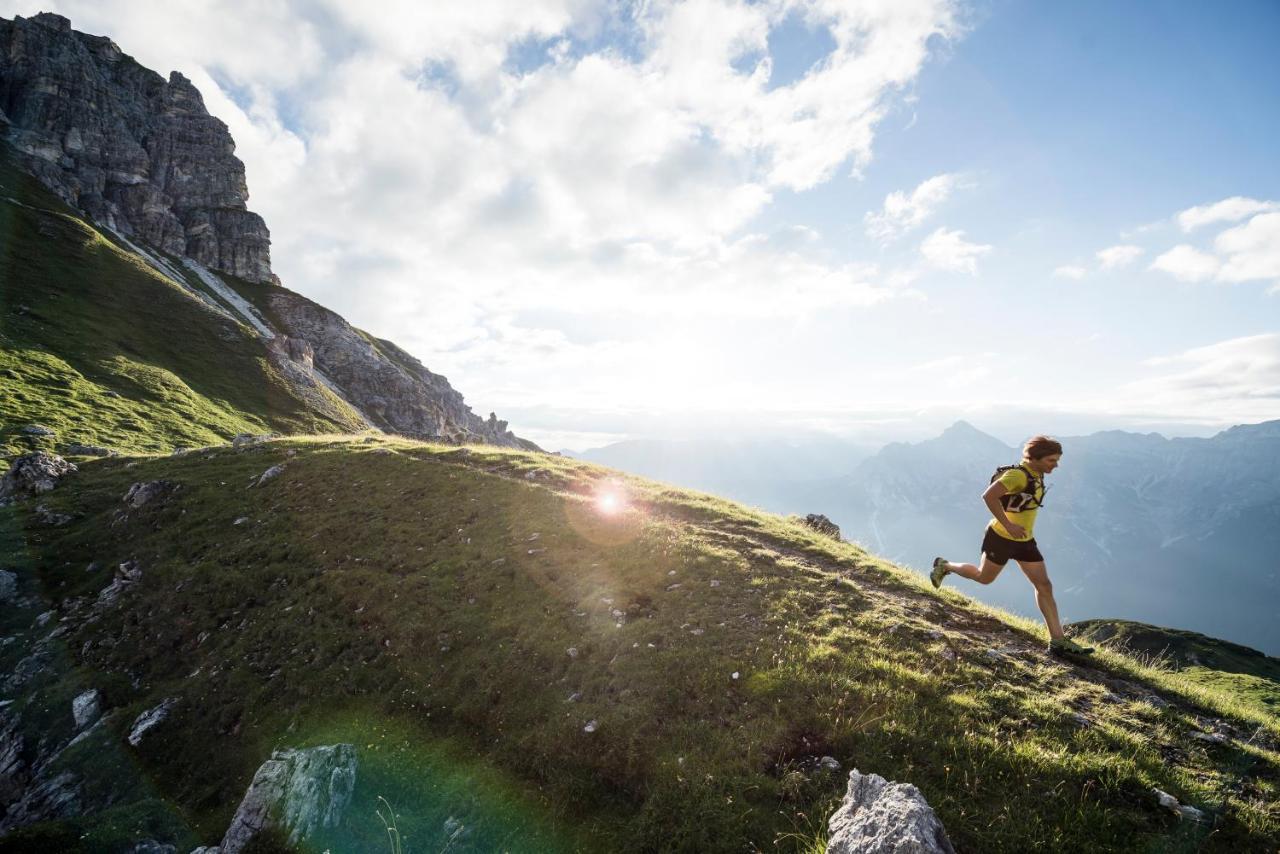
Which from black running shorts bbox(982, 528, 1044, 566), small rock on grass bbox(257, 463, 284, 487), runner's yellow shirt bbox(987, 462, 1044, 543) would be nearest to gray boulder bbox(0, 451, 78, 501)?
small rock on grass bbox(257, 463, 284, 487)

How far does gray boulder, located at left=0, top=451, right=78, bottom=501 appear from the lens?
26812mm

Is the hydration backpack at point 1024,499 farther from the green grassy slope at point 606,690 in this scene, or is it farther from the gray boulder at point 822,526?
the gray boulder at point 822,526

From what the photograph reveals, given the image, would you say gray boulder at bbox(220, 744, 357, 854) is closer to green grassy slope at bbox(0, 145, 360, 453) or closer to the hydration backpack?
the hydration backpack

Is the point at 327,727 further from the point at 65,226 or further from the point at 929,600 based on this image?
the point at 65,226

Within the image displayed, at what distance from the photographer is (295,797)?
28.3 feet

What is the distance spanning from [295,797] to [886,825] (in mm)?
9439

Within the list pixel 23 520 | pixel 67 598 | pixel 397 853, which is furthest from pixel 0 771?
pixel 23 520

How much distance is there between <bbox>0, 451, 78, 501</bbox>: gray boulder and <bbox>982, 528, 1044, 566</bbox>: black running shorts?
4354cm

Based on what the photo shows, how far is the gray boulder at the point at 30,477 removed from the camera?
2681cm

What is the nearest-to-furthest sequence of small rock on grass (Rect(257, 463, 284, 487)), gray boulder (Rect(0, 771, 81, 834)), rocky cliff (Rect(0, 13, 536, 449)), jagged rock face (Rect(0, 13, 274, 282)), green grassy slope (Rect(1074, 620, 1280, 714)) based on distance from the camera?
gray boulder (Rect(0, 771, 81, 834))
small rock on grass (Rect(257, 463, 284, 487))
green grassy slope (Rect(1074, 620, 1280, 714))
rocky cliff (Rect(0, 13, 536, 449))
jagged rock face (Rect(0, 13, 274, 282))

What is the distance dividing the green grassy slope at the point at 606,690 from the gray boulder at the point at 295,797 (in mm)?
512

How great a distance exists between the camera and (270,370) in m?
80.5

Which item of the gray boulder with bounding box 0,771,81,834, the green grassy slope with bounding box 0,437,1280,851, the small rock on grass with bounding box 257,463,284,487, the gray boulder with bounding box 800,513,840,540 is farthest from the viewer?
the small rock on grass with bounding box 257,463,284,487

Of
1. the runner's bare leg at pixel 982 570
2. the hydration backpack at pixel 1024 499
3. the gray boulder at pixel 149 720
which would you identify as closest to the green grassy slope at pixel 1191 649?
the runner's bare leg at pixel 982 570
